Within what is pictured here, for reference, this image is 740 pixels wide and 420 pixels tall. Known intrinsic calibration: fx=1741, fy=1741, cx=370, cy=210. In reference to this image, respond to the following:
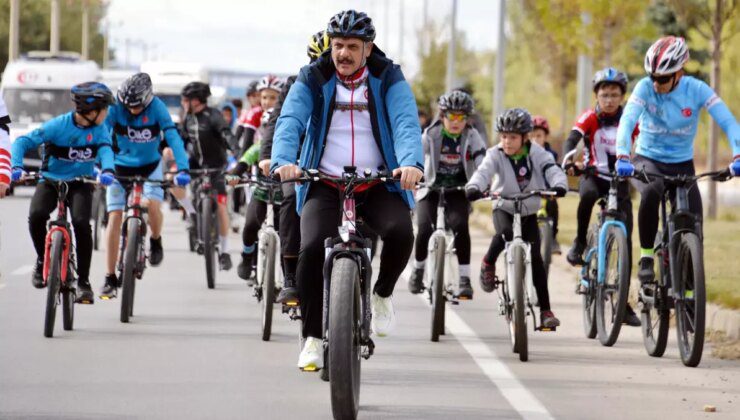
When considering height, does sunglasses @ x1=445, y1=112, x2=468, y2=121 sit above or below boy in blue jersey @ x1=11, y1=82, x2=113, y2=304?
above

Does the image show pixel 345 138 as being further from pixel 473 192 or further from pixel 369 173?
pixel 473 192

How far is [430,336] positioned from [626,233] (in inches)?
62.0

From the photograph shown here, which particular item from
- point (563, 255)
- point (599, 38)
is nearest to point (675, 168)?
point (563, 255)

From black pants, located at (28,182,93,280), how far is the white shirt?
379 cm

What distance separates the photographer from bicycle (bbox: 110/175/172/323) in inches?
511

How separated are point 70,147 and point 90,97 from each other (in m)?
0.38

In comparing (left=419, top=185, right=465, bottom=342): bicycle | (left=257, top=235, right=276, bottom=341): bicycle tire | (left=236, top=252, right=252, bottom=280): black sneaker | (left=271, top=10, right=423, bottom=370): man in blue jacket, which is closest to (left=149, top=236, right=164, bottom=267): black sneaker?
(left=236, top=252, right=252, bottom=280): black sneaker

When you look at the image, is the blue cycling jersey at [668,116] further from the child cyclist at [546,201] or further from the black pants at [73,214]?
the child cyclist at [546,201]

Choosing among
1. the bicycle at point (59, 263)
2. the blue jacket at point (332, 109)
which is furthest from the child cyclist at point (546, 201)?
the blue jacket at point (332, 109)

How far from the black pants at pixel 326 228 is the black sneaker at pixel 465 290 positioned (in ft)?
12.0

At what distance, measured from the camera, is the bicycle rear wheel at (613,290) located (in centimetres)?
1170

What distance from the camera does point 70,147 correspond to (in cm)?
1234

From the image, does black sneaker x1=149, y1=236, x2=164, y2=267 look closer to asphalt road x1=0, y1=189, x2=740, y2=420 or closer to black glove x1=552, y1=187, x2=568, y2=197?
asphalt road x1=0, y1=189, x2=740, y2=420

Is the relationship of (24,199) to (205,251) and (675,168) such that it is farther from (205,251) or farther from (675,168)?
(675,168)
